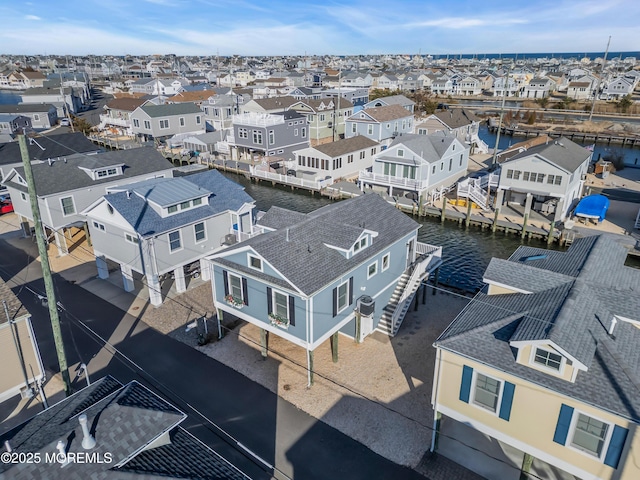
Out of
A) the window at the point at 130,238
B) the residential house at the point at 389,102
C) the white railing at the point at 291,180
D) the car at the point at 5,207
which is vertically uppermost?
the residential house at the point at 389,102

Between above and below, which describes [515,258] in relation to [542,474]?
above

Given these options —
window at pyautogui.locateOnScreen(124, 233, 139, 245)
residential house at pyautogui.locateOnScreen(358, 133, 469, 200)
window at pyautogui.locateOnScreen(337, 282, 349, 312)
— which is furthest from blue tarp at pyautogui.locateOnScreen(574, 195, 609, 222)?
window at pyautogui.locateOnScreen(124, 233, 139, 245)

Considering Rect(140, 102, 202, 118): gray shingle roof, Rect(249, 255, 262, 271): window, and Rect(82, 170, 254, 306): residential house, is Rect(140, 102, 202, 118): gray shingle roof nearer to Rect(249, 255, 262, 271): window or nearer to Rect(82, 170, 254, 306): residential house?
Rect(82, 170, 254, 306): residential house

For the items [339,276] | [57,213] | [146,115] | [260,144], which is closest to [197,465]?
[339,276]

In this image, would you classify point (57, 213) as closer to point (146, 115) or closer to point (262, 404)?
point (262, 404)

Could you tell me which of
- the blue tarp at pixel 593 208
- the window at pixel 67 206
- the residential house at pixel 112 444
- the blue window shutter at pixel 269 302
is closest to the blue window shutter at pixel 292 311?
the blue window shutter at pixel 269 302

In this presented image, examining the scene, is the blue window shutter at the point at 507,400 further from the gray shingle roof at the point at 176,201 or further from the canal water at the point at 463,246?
the gray shingle roof at the point at 176,201
